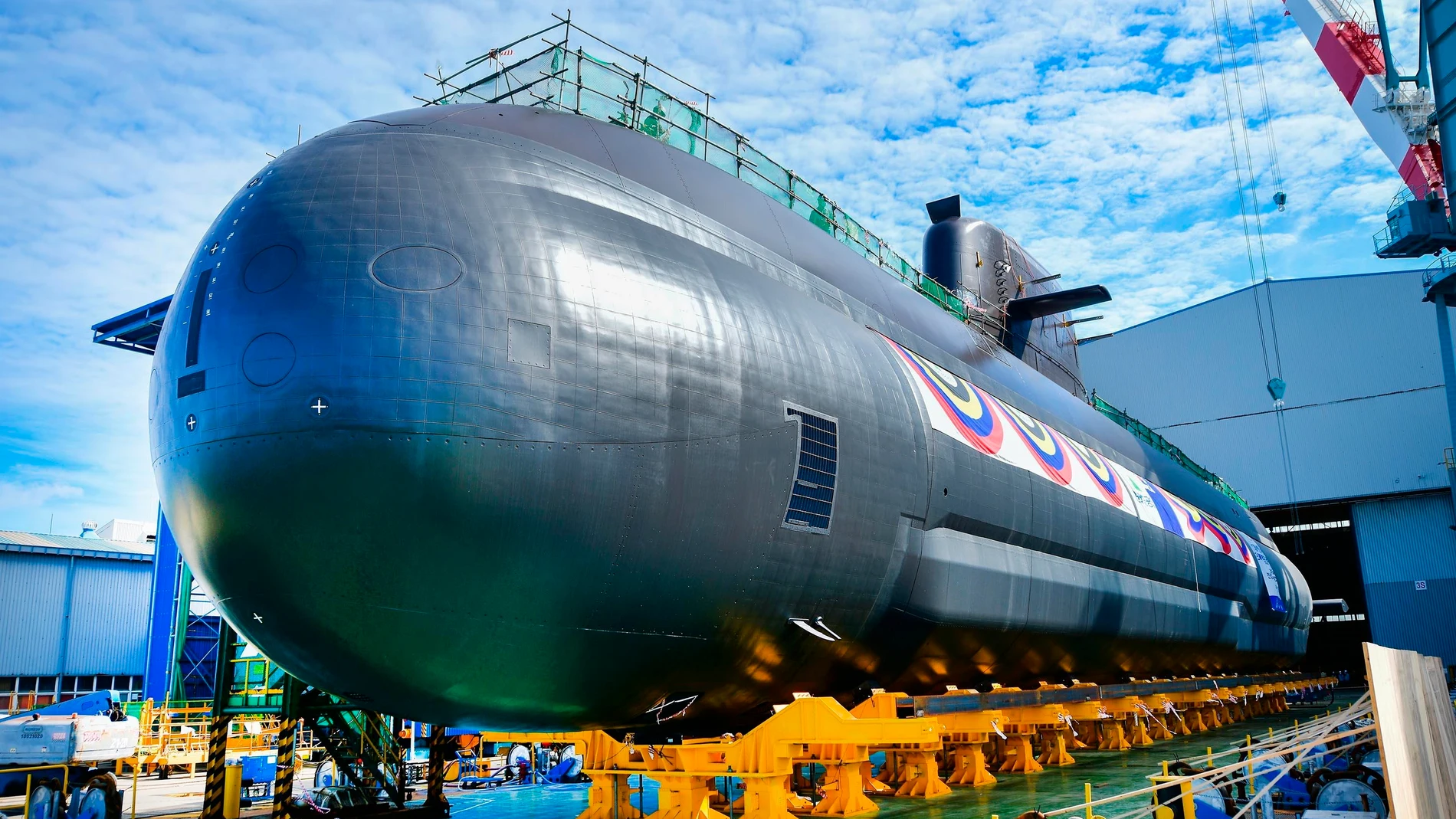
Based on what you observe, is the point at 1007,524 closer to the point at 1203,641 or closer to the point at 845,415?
the point at 845,415

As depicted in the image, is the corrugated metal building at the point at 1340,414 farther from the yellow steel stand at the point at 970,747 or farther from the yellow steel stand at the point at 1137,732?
the yellow steel stand at the point at 970,747

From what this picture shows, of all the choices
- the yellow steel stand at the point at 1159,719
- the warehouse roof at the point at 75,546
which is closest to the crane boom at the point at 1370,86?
the yellow steel stand at the point at 1159,719

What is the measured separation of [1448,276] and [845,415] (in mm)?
25509

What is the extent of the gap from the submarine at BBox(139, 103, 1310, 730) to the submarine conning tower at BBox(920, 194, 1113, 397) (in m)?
10.6

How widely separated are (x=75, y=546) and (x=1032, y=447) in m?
45.2

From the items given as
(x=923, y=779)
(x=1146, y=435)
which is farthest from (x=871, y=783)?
(x=1146, y=435)

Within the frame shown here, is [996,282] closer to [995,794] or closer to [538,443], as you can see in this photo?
[995,794]

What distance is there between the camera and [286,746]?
11062 mm

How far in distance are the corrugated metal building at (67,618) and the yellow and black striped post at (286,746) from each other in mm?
33674

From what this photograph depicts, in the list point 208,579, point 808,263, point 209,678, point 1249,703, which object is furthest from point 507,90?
point 1249,703

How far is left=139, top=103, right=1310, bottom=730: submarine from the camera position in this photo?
705cm

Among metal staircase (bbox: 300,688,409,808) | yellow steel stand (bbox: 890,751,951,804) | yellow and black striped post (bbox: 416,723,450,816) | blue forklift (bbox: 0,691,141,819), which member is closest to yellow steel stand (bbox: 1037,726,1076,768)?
yellow steel stand (bbox: 890,751,951,804)

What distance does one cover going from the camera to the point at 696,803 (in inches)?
360

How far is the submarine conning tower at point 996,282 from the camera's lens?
2161 cm
